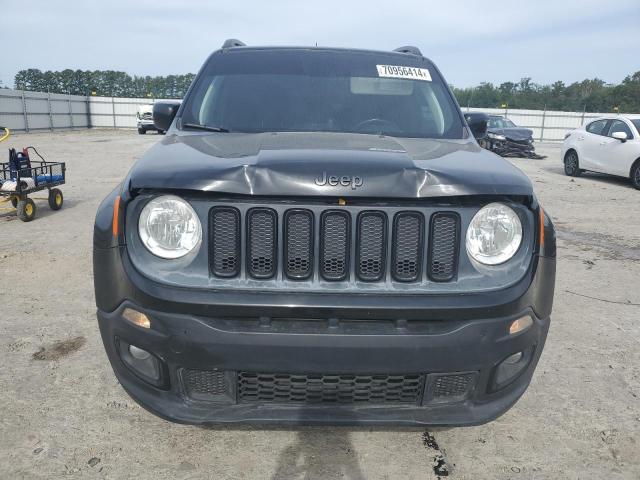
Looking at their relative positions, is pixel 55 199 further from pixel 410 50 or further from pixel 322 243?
pixel 322 243

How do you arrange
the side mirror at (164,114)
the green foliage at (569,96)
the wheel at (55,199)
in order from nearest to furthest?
the side mirror at (164,114)
the wheel at (55,199)
the green foliage at (569,96)

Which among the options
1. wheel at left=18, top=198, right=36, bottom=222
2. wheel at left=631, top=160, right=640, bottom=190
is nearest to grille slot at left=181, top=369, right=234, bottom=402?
wheel at left=18, top=198, right=36, bottom=222

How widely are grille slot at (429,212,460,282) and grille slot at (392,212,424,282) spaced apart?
5cm

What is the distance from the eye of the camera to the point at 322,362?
6.20ft

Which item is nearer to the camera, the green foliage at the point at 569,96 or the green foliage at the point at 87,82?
the green foliage at the point at 569,96

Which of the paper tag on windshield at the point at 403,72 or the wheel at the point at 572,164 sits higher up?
the paper tag on windshield at the point at 403,72

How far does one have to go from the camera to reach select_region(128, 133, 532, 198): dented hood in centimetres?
190

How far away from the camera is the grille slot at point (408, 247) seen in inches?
77.4

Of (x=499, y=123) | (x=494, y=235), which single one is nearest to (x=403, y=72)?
(x=494, y=235)

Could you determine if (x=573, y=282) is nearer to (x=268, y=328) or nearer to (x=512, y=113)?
(x=268, y=328)

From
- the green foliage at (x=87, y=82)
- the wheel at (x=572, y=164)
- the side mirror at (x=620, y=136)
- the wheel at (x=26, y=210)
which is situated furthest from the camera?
the green foliage at (x=87, y=82)

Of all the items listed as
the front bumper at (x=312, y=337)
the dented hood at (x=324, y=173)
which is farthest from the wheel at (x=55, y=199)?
the front bumper at (x=312, y=337)

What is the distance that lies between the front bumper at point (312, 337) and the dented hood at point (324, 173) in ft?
1.17

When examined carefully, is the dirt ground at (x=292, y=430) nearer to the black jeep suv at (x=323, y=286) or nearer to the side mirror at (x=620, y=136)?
the black jeep suv at (x=323, y=286)
